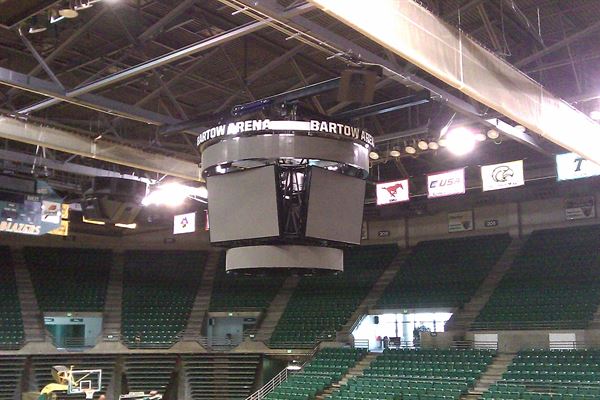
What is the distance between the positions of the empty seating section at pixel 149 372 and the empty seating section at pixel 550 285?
12.2 metres

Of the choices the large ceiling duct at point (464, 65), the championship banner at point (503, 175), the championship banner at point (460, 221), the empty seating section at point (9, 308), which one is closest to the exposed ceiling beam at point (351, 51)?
the large ceiling duct at point (464, 65)

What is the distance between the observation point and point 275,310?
28656 millimetres

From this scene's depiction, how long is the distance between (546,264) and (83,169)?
Result: 17.4m

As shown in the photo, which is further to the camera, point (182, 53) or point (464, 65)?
point (182, 53)

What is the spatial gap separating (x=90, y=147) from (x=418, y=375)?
1234 centimetres

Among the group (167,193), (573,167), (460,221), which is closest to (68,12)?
(167,193)

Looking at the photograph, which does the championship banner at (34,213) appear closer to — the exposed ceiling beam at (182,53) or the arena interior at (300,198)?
the arena interior at (300,198)

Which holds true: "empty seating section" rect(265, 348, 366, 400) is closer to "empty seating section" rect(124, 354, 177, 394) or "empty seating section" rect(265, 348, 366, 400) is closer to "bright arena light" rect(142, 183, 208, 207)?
"empty seating section" rect(124, 354, 177, 394)

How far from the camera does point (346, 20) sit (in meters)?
6.60

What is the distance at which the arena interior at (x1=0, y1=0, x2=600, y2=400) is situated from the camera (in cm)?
1122

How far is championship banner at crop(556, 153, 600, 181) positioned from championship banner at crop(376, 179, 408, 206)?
14.9ft

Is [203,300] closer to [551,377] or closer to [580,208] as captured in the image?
[551,377]

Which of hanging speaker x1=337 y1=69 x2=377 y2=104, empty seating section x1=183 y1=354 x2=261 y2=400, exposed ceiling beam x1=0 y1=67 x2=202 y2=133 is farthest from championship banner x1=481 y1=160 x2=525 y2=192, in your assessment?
empty seating section x1=183 y1=354 x2=261 y2=400

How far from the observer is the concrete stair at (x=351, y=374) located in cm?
2058
